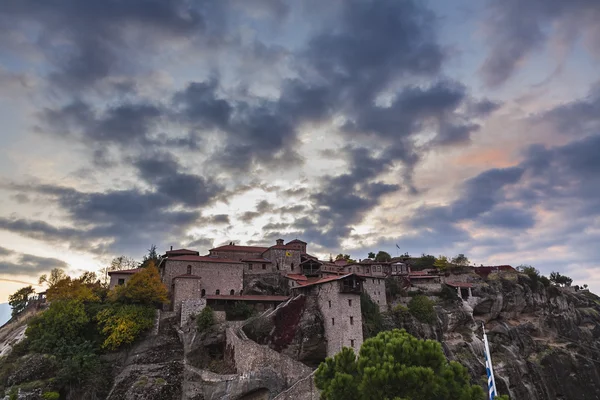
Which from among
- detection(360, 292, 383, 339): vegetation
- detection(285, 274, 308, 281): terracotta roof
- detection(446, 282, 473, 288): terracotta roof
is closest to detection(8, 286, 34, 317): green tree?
detection(285, 274, 308, 281): terracotta roof

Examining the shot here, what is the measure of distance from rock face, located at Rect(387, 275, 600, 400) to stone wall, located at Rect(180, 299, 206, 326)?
24056 mm

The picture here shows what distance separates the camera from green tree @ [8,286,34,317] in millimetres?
59000

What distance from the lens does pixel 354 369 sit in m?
23.6

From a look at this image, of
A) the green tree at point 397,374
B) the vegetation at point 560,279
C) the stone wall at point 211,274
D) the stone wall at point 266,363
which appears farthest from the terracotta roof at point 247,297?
the vegetation at point 560,279

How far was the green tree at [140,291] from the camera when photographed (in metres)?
43.5

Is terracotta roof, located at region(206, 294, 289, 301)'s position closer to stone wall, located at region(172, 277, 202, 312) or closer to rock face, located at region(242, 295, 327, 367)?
stone wall, located at region(172, 277, 202, 312)

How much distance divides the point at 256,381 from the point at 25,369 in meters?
20.1

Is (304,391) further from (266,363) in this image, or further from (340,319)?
(340,319)

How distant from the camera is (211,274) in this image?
167ft

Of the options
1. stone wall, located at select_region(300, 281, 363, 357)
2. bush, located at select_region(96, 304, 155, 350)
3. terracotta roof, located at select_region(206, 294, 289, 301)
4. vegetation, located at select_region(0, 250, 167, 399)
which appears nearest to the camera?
vegetation, located at select_region(0, 250, 167, 399)

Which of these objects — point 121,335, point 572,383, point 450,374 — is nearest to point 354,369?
point 450,374

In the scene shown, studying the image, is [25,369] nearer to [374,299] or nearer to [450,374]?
[450,374]

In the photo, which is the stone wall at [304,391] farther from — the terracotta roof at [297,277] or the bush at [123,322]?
the terracotta roof at [297,277]

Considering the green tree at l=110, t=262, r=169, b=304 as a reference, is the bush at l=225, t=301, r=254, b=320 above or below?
below
